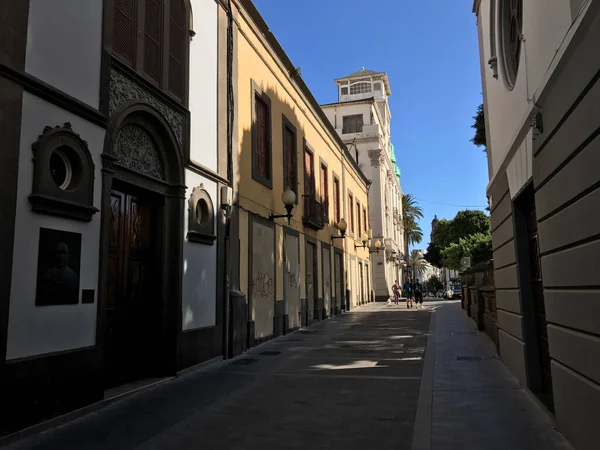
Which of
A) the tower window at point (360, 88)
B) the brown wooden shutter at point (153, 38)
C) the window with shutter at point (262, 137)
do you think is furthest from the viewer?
the tower window at point (360, 88)

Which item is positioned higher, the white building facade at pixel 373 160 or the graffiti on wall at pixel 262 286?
the white building facade at pixel 373 160

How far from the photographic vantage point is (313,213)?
57.1 feet

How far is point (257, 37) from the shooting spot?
1309cm

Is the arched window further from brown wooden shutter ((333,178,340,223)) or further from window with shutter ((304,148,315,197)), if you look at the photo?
brown wooden shutter ((333,178,340,223))

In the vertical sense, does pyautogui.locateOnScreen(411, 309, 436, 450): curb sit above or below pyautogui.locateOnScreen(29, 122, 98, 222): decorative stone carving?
below

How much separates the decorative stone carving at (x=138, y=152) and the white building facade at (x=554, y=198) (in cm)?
550

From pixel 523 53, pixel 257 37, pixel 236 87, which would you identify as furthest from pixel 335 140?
pixel 523 53

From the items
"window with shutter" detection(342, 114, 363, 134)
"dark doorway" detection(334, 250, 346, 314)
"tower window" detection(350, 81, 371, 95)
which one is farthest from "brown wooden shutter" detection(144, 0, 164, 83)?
"tower window" detection(350, 81, 371, 95)

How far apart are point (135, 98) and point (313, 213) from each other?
10.7m

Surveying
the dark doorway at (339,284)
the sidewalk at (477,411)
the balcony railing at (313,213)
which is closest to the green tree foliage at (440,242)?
the dark doorway at (339,284)

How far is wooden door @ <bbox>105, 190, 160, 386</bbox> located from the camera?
23.1 feet

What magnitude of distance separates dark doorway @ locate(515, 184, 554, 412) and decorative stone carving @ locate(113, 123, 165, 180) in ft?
18.6

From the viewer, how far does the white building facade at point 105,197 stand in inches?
197

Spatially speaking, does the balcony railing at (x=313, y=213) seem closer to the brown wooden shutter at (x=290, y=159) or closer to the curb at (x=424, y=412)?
the brown wooden shutter at (x=290, y=159)
